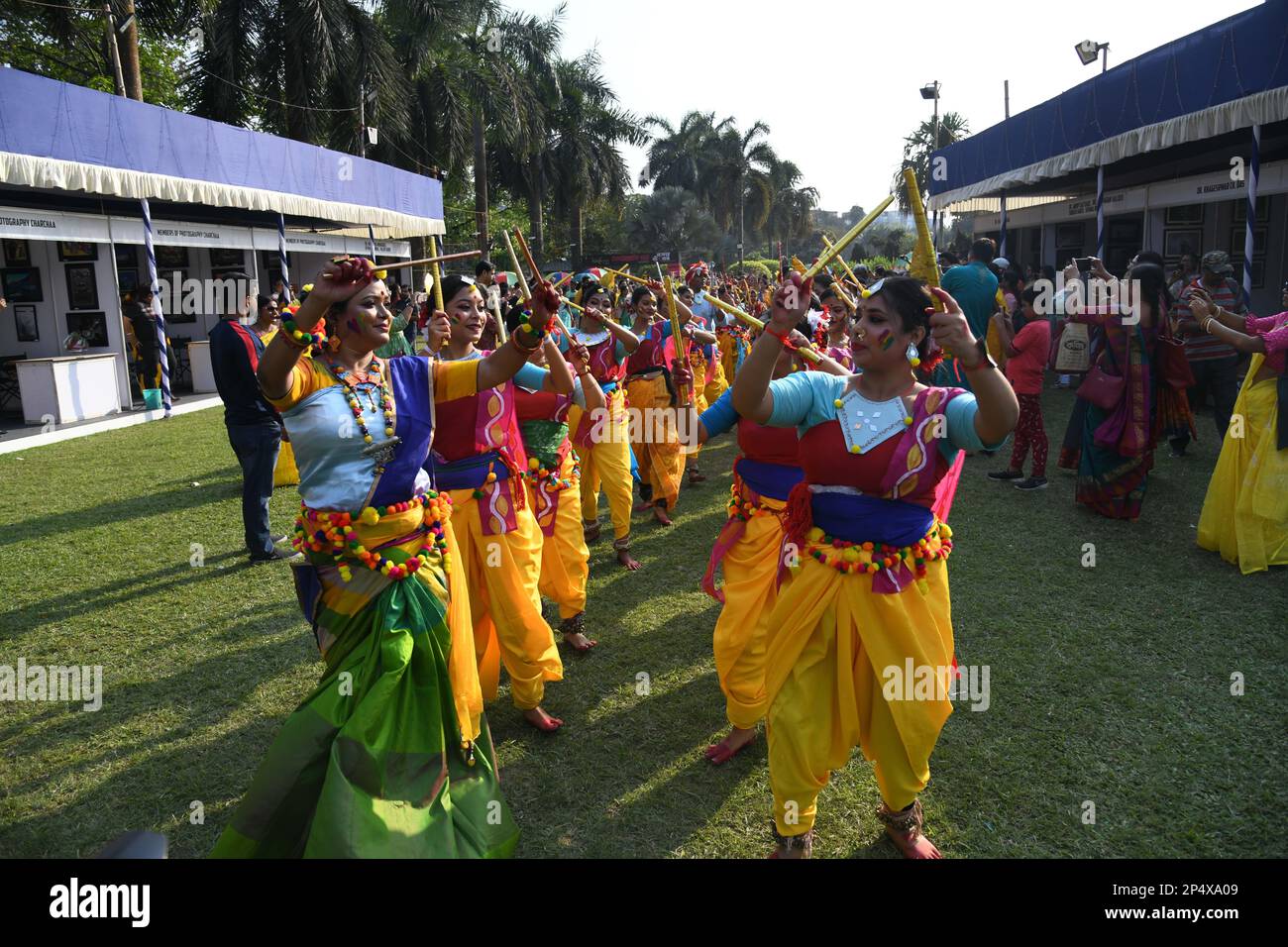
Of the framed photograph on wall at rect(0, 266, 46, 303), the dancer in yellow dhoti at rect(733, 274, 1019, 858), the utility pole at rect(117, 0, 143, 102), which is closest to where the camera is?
the dancer in yellow dhoti at rect(733, 274, 1019, 858)


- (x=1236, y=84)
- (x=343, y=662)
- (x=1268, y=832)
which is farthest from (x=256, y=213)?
(x=1268, y=832)

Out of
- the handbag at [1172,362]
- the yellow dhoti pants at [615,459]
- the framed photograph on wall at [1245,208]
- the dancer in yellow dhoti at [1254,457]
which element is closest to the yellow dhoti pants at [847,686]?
the yellow dhoti pants at [615,459]

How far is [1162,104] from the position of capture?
11055mm

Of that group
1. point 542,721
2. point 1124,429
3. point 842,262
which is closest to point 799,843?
point 542,721

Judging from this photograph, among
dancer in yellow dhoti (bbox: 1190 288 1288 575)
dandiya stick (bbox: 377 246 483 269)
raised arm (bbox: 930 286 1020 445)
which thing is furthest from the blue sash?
dancer in yellow dhoti (bbox: 1190 288 1288 575)

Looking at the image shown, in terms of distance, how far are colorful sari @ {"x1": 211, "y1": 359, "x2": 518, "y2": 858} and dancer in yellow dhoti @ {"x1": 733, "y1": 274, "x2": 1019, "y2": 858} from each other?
1083mm

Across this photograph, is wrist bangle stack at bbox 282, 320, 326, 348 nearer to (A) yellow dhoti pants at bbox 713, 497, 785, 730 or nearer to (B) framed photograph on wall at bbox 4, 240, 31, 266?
(A) yellow dhoti pants at bbox 713, 497, 785, 730

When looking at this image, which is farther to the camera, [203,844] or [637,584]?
[637,584]

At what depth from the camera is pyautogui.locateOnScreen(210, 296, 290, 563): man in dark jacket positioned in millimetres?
6613

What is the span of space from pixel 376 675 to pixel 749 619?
1.64m
